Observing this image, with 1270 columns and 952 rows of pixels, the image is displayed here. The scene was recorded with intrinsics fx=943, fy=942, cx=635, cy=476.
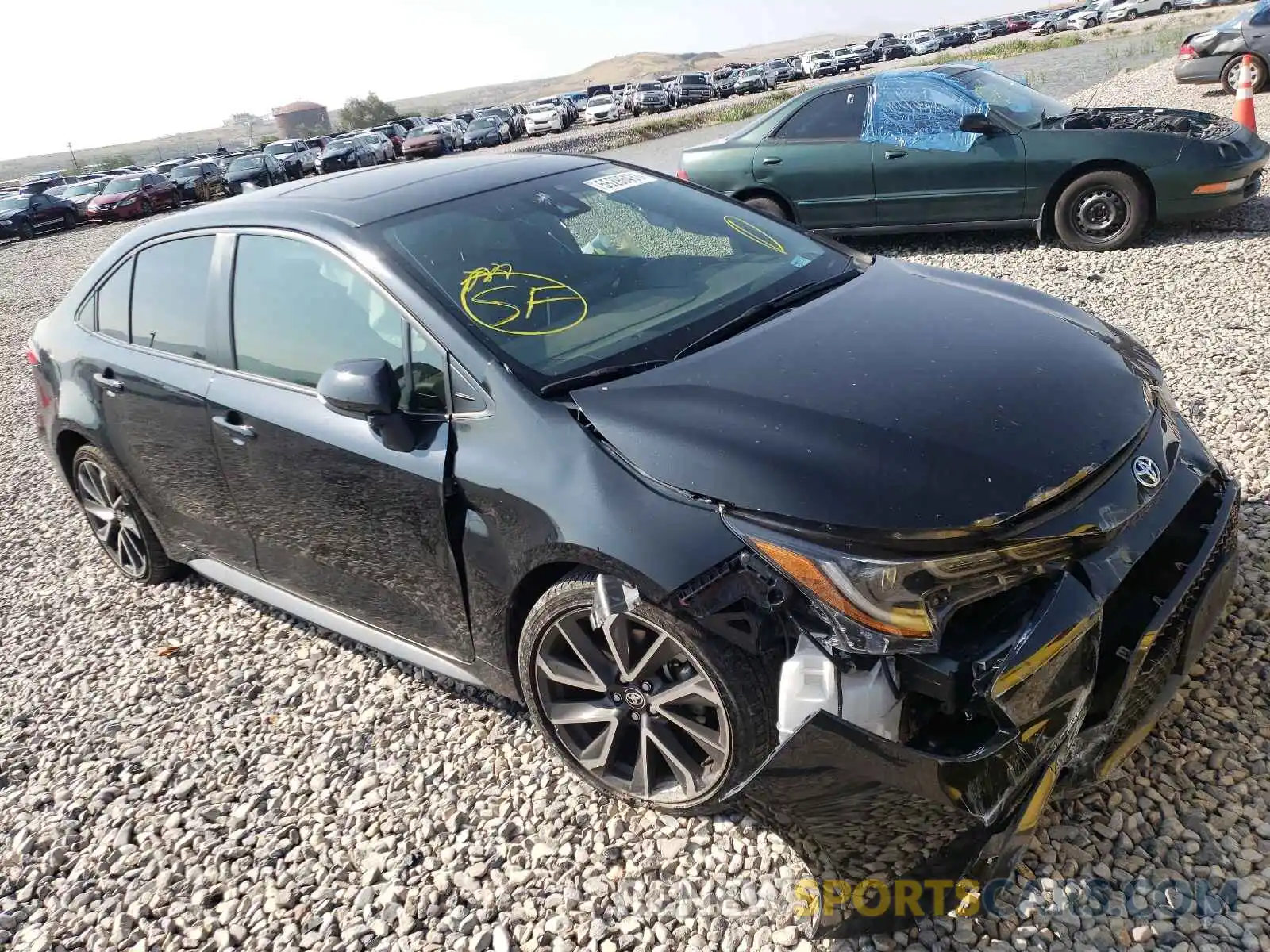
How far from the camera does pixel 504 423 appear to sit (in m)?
2.51

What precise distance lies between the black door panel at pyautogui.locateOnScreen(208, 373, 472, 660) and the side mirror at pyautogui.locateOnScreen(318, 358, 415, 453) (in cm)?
6

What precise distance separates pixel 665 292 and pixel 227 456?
164cm

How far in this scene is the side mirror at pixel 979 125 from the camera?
7.25 metres

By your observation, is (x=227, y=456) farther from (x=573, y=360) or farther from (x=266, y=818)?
(x=573, y=360)

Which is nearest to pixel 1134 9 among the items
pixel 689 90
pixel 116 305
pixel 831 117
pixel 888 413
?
pixel 689 90

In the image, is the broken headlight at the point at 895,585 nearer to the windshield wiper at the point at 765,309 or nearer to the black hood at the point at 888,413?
the black hood at the point at 888,413

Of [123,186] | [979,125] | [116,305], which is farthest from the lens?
[123,186]

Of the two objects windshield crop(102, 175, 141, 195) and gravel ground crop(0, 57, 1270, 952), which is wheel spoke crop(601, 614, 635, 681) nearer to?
gravel ground crop(0, 57, 1270, 952)

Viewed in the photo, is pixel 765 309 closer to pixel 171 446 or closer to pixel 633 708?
pixel 633 708

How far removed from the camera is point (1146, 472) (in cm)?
229

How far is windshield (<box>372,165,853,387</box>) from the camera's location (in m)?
2.72

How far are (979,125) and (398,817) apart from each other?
6693mm

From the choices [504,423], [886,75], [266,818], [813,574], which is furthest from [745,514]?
[886,75]

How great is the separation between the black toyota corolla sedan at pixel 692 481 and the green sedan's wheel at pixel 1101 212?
4536 mm
